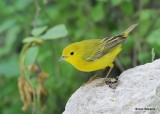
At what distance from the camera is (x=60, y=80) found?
22.9 feet

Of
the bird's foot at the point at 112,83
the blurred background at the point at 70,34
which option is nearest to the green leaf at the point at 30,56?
the blurred background at the point at 70,34

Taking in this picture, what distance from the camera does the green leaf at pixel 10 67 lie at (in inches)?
283

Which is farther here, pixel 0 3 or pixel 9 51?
pixel 9 51

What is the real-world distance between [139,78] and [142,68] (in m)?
0.21

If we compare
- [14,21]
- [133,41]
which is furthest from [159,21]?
[14,21]

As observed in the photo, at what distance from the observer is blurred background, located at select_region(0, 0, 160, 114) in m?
6.83

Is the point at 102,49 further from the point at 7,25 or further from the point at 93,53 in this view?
the point at 7,25

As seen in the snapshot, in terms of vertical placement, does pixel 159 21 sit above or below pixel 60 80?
above

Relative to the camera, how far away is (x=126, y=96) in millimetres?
3809

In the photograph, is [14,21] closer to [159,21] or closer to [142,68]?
[159,21]

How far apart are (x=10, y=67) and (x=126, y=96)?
3751 millimetres

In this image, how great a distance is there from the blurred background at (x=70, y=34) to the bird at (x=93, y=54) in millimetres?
1594

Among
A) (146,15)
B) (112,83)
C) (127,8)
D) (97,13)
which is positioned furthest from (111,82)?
(97,13)

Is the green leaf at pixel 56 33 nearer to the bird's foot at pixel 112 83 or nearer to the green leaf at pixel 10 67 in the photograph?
the bird's foot at pixel 112 83
